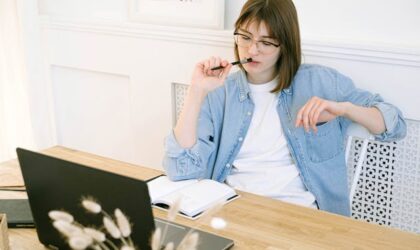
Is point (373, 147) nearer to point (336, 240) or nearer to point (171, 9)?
point (336, 240)

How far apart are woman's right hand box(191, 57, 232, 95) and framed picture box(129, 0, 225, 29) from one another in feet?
1.54

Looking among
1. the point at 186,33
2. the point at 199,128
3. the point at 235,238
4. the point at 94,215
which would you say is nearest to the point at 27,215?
the point at 94,215

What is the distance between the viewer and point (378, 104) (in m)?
1.75

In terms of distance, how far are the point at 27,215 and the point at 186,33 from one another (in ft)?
3.80

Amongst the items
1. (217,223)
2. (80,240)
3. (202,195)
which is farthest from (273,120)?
(80,240)

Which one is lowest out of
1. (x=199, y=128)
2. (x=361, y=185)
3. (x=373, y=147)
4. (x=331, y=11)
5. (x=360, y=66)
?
(x=361, y=185)

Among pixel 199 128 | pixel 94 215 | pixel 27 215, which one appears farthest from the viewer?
pixel 199 128

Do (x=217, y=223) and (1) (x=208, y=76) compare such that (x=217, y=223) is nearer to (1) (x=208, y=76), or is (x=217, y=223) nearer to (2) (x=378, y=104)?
(1) (x=208, y=76)

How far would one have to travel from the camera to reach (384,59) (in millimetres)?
1838

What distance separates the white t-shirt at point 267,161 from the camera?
67.6 inches

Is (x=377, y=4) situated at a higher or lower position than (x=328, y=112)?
higher

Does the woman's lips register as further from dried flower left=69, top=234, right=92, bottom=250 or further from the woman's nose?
dried flower left=69, top=234, right=92, bottom=250

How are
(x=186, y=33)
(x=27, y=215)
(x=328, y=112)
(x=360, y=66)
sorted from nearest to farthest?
1. (x=27, y=215)
2. (x=328, y=112)
3. (x=360, y=66)
4. (x=186, y=33)

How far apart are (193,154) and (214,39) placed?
677 mm
